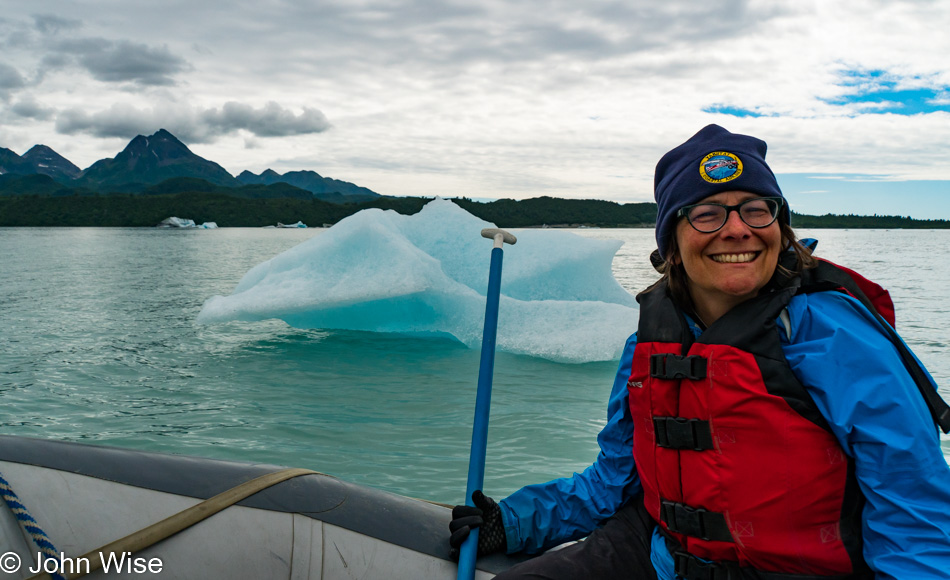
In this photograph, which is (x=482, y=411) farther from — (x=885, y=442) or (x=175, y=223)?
(x=175, y=223)

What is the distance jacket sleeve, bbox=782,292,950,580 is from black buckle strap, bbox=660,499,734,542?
242 mm

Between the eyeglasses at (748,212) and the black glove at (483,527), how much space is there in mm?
850

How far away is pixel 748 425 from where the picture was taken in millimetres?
1185

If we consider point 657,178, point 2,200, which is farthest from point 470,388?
point 2,200

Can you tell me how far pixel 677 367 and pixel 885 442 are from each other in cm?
40

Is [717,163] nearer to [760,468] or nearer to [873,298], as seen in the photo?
[873,298]

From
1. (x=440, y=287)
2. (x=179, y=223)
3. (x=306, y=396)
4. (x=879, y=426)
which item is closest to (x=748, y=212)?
(x=879, y=426)

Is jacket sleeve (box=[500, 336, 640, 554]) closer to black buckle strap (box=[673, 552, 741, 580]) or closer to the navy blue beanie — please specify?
black buckle strap (box=[673, 552, 741, 580])

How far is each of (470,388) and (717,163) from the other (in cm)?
421

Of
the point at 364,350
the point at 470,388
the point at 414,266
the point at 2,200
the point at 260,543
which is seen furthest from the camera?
the point at 2,200

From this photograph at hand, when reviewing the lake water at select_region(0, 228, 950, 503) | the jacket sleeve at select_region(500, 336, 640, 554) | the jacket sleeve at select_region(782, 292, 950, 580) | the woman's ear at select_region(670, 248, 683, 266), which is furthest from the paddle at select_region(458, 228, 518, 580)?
the lake water at select_region(0, 228, 950, 503)

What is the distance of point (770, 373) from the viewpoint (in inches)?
45.6

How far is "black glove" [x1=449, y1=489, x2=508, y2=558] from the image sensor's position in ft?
5.11

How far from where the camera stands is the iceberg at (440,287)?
5.98 m
